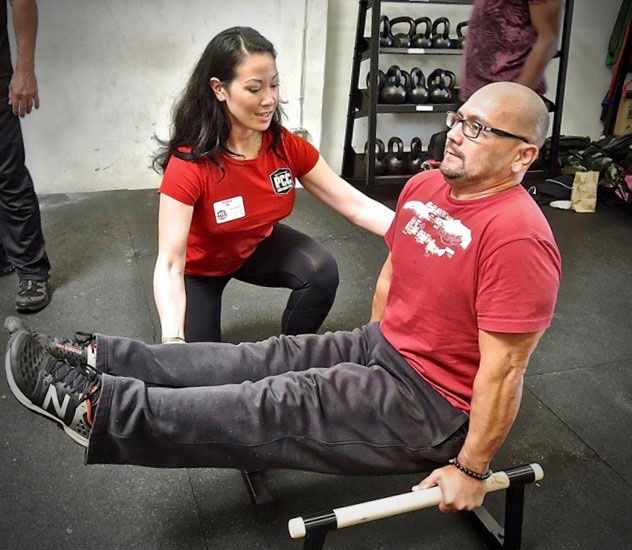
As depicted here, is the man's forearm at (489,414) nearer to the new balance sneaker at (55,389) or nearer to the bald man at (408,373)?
the bald man at (408,373)

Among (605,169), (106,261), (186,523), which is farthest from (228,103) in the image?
(605,169)

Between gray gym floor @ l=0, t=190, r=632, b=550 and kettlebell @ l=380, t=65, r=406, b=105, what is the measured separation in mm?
1451

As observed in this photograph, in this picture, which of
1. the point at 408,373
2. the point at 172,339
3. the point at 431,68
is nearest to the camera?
the point at 408,373

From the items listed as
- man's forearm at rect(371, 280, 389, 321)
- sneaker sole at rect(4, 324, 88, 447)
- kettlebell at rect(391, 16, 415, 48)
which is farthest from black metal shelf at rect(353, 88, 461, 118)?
sneaker sole at rect(4, 324, 88, 447)

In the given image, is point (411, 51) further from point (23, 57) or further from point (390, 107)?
point (23, 57)

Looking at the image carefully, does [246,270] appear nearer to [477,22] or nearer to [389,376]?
[389,376]

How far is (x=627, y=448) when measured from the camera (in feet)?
5.83

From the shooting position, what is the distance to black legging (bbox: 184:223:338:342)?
1846 millimetres

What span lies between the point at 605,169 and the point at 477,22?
244 cm

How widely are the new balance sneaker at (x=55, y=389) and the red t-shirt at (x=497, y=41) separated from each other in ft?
5.09

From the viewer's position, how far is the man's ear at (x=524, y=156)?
1.15 meters

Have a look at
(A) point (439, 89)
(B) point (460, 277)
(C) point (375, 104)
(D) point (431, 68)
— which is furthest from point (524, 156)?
(D) point (431, 68)

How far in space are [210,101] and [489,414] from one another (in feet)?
3.57

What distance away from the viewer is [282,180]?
1765 millimetres
